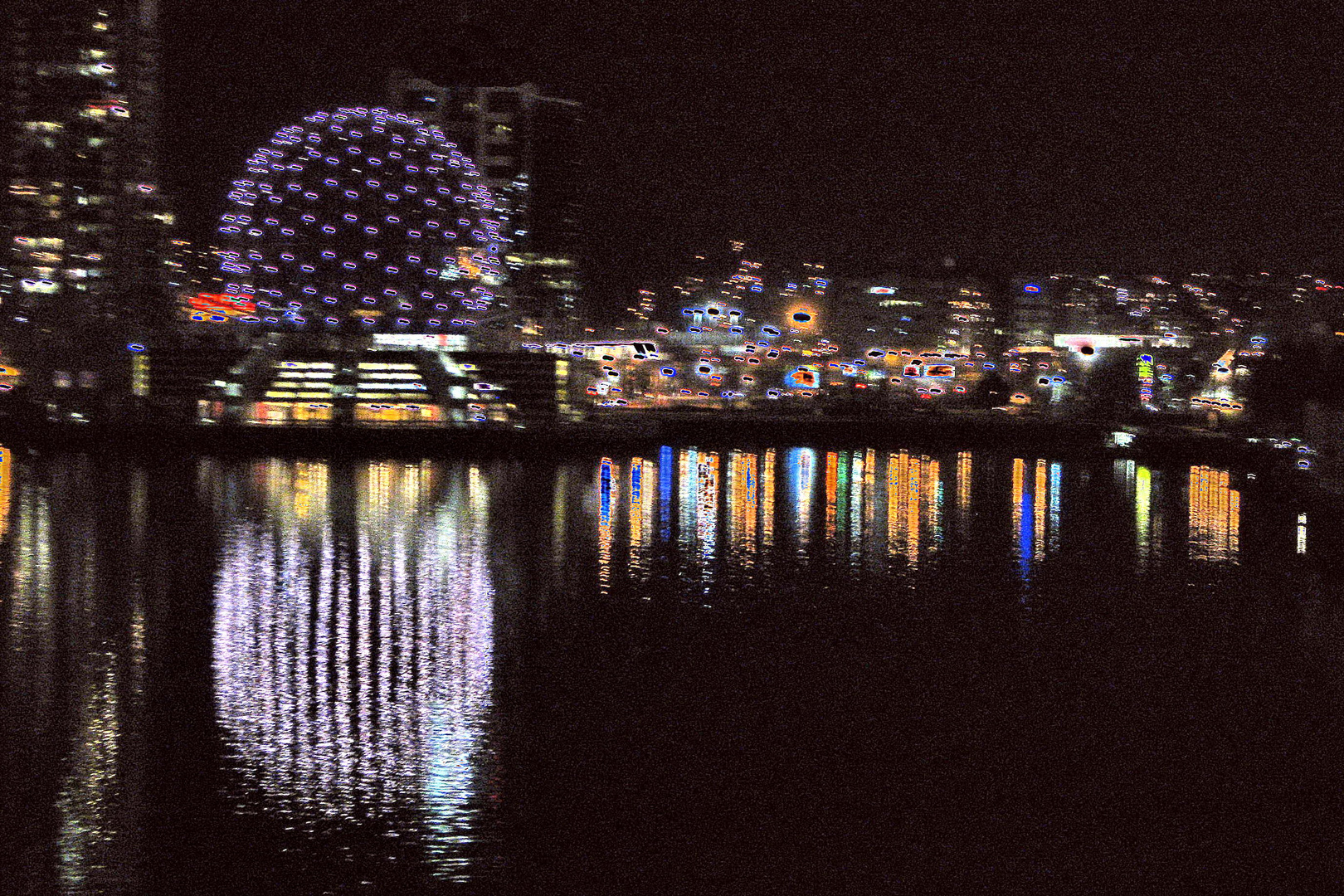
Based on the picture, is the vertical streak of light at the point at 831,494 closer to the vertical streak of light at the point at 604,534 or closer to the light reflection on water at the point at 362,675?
the vertical streak of light at the point at 604,534

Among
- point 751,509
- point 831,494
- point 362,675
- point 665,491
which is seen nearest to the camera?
point 362,675

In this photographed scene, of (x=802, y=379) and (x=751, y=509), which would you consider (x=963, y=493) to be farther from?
(x=802, y=379)

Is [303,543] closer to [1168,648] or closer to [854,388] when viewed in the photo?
[1168,648]

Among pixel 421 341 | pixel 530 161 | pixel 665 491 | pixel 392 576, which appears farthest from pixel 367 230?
pixel 530 161

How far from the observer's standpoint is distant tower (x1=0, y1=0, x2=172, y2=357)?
4584cm

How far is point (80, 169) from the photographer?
47406mm

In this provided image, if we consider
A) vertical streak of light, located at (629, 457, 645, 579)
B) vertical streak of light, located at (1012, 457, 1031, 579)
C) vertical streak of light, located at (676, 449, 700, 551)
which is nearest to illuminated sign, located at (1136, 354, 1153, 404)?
vertical streak of light, located at (676, 449, 700, 551)

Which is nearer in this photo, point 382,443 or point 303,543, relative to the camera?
point 303,543

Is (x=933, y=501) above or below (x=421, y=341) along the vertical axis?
below

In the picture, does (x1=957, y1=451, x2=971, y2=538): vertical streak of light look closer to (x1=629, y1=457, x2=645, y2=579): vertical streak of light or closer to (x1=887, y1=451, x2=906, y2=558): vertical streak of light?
(x1=887, y1=451, x2=906, y2=558): vertical streak of light

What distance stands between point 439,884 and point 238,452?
29989mm

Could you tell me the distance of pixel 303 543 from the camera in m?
14.8

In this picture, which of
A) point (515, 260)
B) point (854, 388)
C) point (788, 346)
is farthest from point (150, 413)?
point (788, 346)

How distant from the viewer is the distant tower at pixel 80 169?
4584 cm
